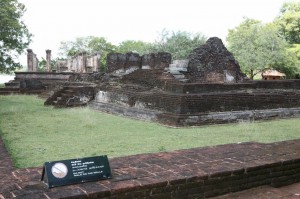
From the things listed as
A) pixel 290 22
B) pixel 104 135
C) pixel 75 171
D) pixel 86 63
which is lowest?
pixel 104 135

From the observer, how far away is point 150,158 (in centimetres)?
395

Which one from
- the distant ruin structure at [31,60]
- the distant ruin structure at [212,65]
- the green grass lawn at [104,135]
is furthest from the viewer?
the distant ruin structure at [31,60]

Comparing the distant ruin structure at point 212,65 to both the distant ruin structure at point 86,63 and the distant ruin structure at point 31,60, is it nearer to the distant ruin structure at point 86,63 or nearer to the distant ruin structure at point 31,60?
the distant ruin structure at point 86,63

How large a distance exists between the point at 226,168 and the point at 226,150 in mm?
815

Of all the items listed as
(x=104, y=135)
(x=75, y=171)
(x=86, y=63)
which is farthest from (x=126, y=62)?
(x=75, y=171)

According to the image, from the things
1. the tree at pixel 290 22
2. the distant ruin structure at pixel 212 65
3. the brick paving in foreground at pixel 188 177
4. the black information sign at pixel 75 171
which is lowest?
the brick paving in foreground at pixel 188 177

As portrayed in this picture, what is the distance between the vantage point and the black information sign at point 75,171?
2955 mm

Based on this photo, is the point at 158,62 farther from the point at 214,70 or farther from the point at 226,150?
the point at 226,150

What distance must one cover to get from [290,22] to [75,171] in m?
33.1

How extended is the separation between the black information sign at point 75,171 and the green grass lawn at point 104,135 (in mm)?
1897

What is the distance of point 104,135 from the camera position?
22.9ft

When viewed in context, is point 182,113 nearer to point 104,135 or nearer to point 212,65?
point 104,135

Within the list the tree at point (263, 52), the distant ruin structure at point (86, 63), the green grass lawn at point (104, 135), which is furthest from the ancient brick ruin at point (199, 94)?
the tree at point (263, 52)

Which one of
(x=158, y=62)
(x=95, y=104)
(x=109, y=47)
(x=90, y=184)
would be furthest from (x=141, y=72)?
(x=109, y=47)
